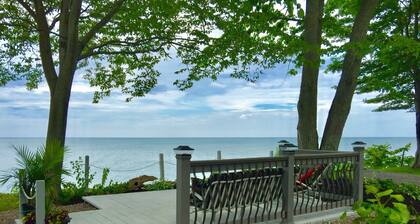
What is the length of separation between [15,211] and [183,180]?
16.9 feet

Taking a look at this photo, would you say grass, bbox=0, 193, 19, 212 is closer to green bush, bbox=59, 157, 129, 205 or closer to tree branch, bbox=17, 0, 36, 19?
green bush, bbox=59, 157, 129, 205

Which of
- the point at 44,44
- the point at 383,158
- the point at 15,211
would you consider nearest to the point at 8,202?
the point at 15,211

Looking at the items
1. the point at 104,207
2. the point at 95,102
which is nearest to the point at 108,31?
the point at 95,102

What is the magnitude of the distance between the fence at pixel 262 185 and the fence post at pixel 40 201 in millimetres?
1889

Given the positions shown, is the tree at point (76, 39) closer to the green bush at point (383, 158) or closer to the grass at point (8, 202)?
the grass at point (8, 202)

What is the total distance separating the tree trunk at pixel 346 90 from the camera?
10195 millimetres

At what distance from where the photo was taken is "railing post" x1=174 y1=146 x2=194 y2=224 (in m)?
5.30

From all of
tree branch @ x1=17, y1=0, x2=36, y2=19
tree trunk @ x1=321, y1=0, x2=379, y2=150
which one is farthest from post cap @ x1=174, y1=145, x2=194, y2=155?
tree branch @ x1=17, y1=0, x2=36, y2=19

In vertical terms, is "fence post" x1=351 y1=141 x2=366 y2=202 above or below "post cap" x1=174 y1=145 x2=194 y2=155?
below

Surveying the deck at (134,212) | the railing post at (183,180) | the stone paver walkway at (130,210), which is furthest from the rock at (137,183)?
the railing post at (183,180)

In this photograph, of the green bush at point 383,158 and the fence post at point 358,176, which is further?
the green bush at point 383,158

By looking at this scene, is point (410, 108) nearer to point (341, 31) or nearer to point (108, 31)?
point (341, 31)

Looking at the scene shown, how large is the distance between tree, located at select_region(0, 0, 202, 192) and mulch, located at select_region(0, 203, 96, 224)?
1.86 meters

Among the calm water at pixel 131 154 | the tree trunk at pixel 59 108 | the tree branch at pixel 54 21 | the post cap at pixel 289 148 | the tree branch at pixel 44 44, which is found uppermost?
the tree branch at pixel 54 21
